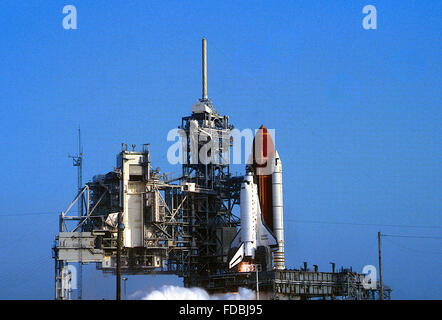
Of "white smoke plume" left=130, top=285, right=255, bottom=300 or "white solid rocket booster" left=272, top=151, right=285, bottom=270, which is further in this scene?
"white solid rocket booster" left=272, top=151, right=285, bottom=270

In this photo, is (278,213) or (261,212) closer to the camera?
(261,212)

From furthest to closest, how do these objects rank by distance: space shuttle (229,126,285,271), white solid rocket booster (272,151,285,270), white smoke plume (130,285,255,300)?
white solid rocket booster (272,151,285,270) → space shuttle (229,126,285,271) → white smoke plume (130,285,255,300)

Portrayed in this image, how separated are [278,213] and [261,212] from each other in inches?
98.8

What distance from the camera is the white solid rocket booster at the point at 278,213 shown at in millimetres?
106000

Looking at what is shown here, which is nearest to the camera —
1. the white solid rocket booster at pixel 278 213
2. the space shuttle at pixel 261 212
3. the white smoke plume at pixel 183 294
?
the white smoke plume at pixel 183 294

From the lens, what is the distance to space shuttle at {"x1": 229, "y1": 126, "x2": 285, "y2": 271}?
103750 mm

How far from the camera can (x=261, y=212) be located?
107 meters

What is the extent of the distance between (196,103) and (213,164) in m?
9.49

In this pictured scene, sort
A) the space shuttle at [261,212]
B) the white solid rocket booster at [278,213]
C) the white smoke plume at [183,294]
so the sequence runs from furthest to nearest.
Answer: the white solid rocket booster at [278,213], the space shuttle at [261,212], the white smoke plume at [183,294]

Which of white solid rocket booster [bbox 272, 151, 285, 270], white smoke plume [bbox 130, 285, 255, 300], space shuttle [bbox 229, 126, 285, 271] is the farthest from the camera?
white solid rocket booster [bbox 272, 151, 285, 270]

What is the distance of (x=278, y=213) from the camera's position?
108 meters
